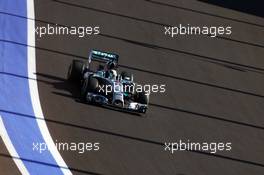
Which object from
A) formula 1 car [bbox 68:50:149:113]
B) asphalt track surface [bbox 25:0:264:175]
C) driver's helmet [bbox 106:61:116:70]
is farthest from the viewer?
driver's helmet [bbox 106:61:116:70]

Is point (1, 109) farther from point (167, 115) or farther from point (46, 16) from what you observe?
point (46, 16)

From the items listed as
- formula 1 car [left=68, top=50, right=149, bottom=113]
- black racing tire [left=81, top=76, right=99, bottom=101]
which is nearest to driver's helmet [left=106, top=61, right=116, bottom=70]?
formula 1 car [left=68, top=50, right=149, bottom=113]

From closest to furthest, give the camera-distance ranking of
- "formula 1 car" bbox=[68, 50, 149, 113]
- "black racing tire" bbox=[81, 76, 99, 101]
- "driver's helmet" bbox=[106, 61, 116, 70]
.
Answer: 1. "black racing tire" bbox=[81, 76, 99, 101]
2. "formula 1 car" bbox=[68, 50, 149, 113]
3. "driver's helmet" bbox=[106, 61, 116, 70]

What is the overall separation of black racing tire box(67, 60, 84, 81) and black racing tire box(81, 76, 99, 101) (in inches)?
19.6

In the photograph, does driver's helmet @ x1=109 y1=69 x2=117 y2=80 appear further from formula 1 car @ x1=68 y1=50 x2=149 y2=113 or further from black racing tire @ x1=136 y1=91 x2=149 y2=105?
black racing tire @ x1=136 y1=91 x2=149 y2=105

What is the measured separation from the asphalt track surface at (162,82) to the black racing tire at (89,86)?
0.31 meters

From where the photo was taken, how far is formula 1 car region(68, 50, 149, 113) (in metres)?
16.0

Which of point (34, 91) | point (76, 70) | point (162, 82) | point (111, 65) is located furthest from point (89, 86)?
point (162, 82)

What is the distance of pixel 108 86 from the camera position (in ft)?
53.5

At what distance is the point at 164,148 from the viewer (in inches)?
586

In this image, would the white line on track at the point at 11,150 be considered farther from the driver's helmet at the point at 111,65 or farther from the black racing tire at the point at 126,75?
the black racing tire at the point at 126,75

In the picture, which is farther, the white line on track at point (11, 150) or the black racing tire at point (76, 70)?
the black racing tire at point (76, 70)

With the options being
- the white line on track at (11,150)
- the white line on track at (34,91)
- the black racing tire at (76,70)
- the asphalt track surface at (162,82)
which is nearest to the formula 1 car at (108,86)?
the black racing tire at (76,70)

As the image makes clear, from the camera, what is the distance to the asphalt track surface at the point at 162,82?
14.5m
